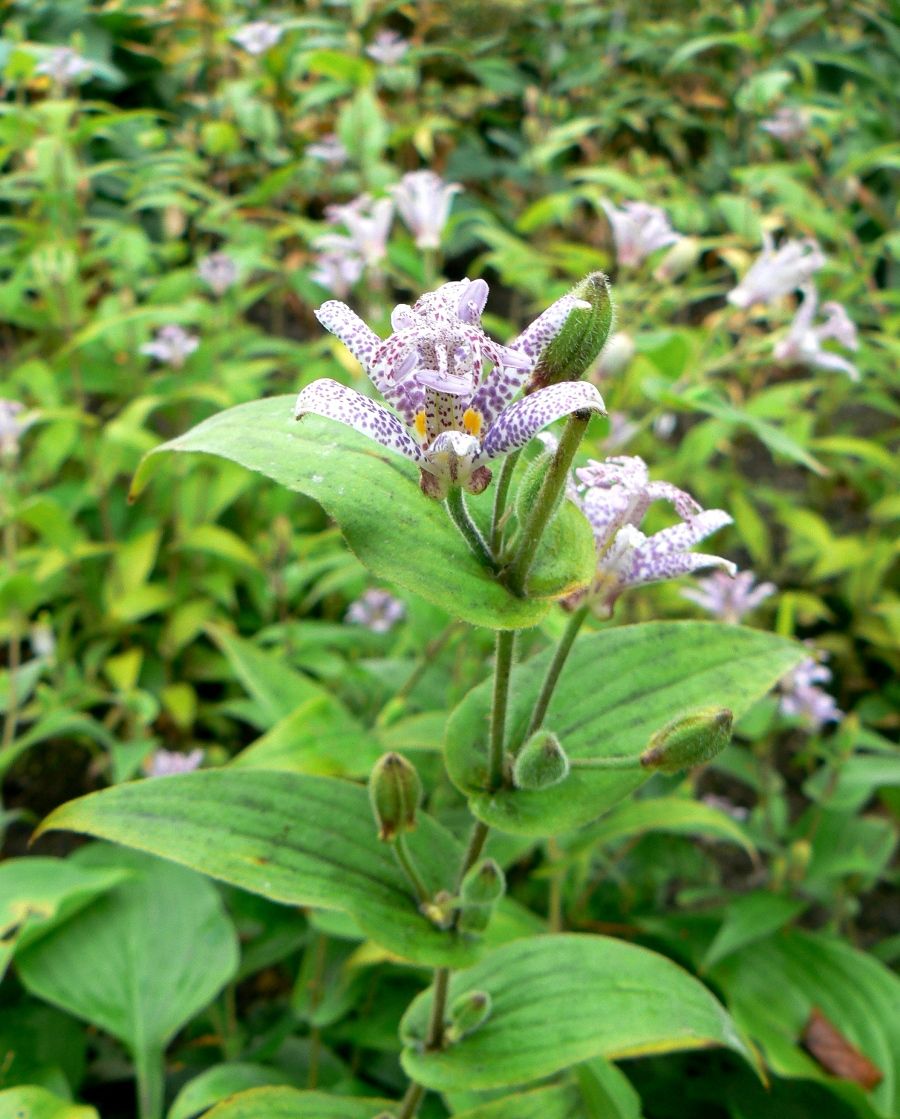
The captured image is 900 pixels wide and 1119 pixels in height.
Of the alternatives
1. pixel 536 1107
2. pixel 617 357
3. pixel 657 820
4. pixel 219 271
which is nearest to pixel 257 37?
pixel 219 271

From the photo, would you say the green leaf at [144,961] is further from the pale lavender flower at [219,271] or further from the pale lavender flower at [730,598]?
the pale lavender flower at [219,271]

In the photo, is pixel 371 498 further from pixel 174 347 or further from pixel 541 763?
pixel 174 347

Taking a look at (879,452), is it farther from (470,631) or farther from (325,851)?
(325,851)

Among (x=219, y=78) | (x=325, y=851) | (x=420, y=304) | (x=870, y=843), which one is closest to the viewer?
(x=420, y=304)

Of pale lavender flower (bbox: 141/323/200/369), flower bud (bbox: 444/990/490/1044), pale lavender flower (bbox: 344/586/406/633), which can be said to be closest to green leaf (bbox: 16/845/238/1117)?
flower bud (bbox: 444/990/490/1044)

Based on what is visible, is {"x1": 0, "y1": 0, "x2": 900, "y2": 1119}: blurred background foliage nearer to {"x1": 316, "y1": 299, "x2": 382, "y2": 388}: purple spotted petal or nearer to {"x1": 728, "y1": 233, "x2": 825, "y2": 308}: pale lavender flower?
{"x1": 728, "y1": 233, "x2": 825, "y2": 308}: pale lavender flower

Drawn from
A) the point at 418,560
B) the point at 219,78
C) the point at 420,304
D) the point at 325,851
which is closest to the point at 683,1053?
the point at 325,851
